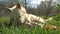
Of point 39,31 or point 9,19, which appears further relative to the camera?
point 9,19

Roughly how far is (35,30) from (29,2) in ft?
1.26

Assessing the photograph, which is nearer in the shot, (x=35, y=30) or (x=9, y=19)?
(x=35, y=30)

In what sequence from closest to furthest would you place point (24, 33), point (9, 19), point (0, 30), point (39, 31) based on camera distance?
point (24, 33)
point (39, 31)
point (0, 30)
point (9, 19)

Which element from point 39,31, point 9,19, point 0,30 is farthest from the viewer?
point 9,19

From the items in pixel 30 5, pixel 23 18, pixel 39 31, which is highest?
pixel 30 5

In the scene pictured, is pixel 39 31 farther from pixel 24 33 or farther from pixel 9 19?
pixel 9 19

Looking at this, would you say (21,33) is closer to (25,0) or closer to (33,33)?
(33,33)

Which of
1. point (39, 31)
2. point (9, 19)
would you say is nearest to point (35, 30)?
point (39, 31)

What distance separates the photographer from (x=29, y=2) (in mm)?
2775

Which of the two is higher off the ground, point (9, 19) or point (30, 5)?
point (30, 5)

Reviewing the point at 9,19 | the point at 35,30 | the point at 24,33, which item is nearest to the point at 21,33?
the point at 24,33

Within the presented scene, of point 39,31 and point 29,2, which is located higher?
point 29,2

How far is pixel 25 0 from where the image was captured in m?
2.68

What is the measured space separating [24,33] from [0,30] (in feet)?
1.68
